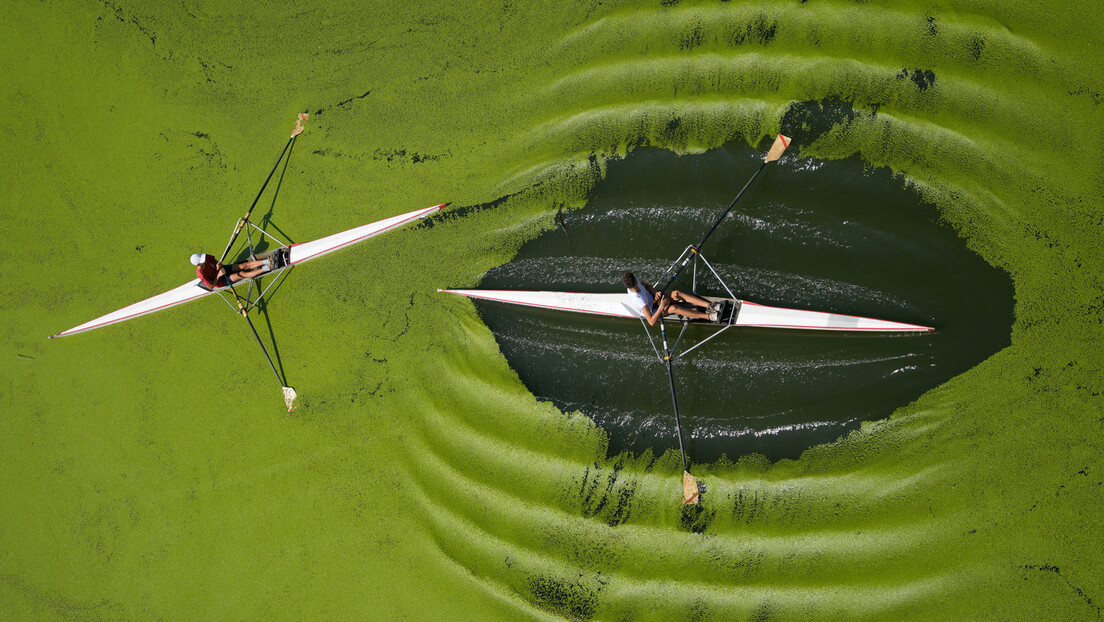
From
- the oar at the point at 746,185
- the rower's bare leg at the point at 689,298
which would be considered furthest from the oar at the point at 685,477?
the oar at the point at 746,185

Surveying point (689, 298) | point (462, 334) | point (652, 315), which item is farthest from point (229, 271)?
point (689, 298)

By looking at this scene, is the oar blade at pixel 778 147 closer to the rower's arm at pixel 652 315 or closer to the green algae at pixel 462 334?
the green algae at pixel 462 334

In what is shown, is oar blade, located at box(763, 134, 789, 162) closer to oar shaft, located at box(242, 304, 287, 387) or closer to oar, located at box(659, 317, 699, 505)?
oar, located at box(659, 317, 699, 505)

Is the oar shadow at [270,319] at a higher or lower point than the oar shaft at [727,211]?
higher

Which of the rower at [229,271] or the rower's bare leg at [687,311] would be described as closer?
the rower's bare leg at [687,311]

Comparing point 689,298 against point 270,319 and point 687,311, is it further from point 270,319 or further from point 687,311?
point 270,319

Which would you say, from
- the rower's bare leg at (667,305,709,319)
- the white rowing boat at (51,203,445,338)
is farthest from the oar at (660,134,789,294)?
the white rowing boat at (51,203,445,338)
